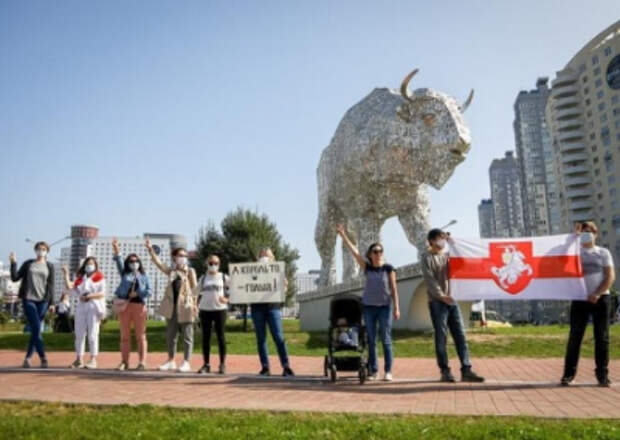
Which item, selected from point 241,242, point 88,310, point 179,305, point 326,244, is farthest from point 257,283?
point 241,242

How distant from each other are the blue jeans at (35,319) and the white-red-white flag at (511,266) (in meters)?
6.31

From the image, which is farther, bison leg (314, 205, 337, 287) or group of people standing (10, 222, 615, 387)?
bison leg (314, 205, 337, 287)

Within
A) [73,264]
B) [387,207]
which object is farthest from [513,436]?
[73,264]

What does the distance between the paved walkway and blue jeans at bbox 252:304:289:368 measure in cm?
31

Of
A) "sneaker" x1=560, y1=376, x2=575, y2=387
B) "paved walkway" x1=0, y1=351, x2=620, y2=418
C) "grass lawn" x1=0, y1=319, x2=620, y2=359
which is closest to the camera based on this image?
"paved walkway" x1=0, y1=351, x2=620, y2=418

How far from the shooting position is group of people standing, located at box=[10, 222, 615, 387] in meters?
6.02

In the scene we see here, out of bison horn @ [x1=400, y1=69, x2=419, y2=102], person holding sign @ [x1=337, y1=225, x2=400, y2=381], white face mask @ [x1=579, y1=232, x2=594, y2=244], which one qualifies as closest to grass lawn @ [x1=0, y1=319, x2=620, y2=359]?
person holding sign @ [x1=337, y1=225, x2=400, y2=381]

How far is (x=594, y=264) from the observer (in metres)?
6.14

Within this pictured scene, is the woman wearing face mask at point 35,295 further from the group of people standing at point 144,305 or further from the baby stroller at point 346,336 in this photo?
the baby stroller at point 346,336

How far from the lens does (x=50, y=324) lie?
26.1 meters

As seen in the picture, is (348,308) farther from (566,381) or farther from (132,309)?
(132,309)


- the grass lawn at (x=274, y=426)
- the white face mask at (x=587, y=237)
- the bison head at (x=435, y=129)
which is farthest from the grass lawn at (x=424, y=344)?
the grass lawn at (x=274, y=426)

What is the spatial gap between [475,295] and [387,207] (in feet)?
22.0

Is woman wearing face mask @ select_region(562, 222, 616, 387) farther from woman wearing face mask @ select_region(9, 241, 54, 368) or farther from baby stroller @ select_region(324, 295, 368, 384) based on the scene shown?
woman wearing face mask @ select_region(9, 241, 54, 368)
